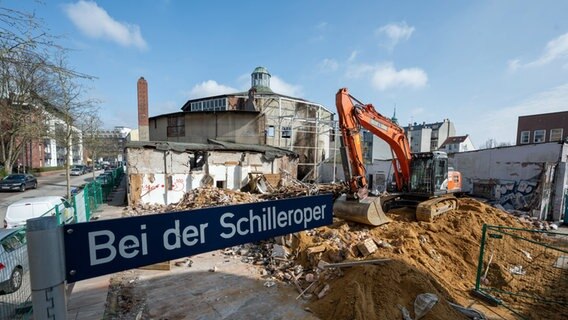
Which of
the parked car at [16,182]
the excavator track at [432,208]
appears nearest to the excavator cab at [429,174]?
the excavator track at [432,208]

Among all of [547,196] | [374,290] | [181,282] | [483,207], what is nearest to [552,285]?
[483,207]

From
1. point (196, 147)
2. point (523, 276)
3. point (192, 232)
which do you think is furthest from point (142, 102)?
point (523, 276)

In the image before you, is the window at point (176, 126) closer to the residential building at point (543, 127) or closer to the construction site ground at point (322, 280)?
the construction site ground at point (322, 280)

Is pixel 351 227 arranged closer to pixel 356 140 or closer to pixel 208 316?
pixel 356 140

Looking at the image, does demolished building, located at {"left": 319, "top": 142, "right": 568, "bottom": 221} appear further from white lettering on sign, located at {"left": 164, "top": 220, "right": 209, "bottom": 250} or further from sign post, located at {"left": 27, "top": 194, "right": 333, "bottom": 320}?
white lettering on sign, located at {"left": 164, "top": 220, "right": 209, "bottom": 250}

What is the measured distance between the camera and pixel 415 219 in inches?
413

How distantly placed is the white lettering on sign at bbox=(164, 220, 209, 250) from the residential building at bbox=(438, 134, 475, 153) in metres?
60.4

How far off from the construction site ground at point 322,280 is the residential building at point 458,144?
5196cm

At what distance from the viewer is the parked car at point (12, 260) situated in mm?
5332

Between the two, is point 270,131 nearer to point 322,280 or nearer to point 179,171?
point 179,171

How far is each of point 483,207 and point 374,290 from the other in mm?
9266

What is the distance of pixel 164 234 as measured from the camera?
1723 millimetres

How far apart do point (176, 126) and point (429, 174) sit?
24.1 metres

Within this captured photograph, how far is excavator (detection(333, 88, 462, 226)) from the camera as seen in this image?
365 inches
